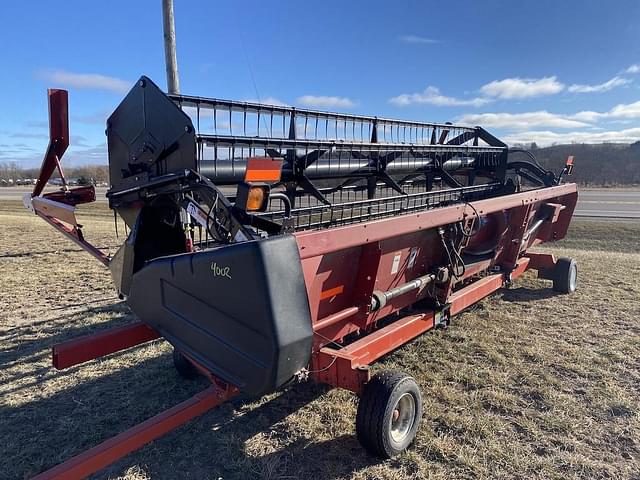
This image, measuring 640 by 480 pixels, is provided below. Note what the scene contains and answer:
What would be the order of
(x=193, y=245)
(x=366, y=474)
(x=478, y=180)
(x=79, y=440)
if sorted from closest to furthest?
(x=366, y=474)
(x=79, y=440)
(x=193, y=245)
(x=478, y=180)

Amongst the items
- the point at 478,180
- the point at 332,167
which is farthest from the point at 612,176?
the point at 332,167

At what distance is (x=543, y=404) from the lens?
10.5ft

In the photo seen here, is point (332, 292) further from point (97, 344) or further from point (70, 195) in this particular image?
point (70, 195)

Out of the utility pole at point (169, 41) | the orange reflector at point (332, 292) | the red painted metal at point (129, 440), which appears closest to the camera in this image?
the red painted metal at point (129, 440)

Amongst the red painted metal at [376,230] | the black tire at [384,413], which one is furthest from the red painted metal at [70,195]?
the black tire at [384,413]

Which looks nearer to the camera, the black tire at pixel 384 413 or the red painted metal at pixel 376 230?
the red painted metal at pixel 376 230

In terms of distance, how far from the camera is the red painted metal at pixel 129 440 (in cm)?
192

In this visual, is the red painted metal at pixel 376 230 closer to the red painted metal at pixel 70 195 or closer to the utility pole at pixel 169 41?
the red painted metal at pixel 70 195

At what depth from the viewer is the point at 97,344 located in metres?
2.61

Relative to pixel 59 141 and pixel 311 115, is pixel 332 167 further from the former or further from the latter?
pixel 59 141

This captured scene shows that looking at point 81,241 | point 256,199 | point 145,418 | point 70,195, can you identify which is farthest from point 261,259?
point 70,195

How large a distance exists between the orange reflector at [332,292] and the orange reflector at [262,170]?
2.76 feet

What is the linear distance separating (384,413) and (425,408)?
A: 0.81m

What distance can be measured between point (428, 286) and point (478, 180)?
433 cm
